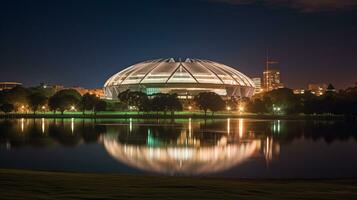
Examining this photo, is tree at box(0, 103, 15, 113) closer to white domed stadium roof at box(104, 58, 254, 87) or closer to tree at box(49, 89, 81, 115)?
tree at box(49, 89, 81, 115)

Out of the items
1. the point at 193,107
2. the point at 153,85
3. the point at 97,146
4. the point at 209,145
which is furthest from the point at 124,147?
the point at 153,85

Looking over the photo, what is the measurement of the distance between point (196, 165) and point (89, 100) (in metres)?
60.2

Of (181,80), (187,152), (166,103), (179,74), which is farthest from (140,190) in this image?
(179,74)

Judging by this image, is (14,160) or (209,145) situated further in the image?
(209,145)

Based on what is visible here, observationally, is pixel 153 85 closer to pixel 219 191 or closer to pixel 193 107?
pixel 193 107

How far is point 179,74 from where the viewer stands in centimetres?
10138

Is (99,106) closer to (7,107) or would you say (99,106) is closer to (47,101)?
(47,101)

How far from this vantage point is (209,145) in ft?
79.0

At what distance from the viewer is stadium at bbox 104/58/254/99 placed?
99062 millimetres

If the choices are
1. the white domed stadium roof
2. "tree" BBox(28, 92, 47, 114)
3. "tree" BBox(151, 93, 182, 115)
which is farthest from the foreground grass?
the white domed stadium roof

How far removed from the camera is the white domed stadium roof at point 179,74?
100 metres

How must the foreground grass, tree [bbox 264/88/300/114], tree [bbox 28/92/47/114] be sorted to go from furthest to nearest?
tree [bbox 264/88/300/114]
tree [bbox 28/92/47/114]
the foreground grass

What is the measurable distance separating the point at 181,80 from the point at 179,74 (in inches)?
94.3

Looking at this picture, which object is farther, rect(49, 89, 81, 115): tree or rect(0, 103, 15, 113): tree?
rect(0, 103, 15, 113): tree
